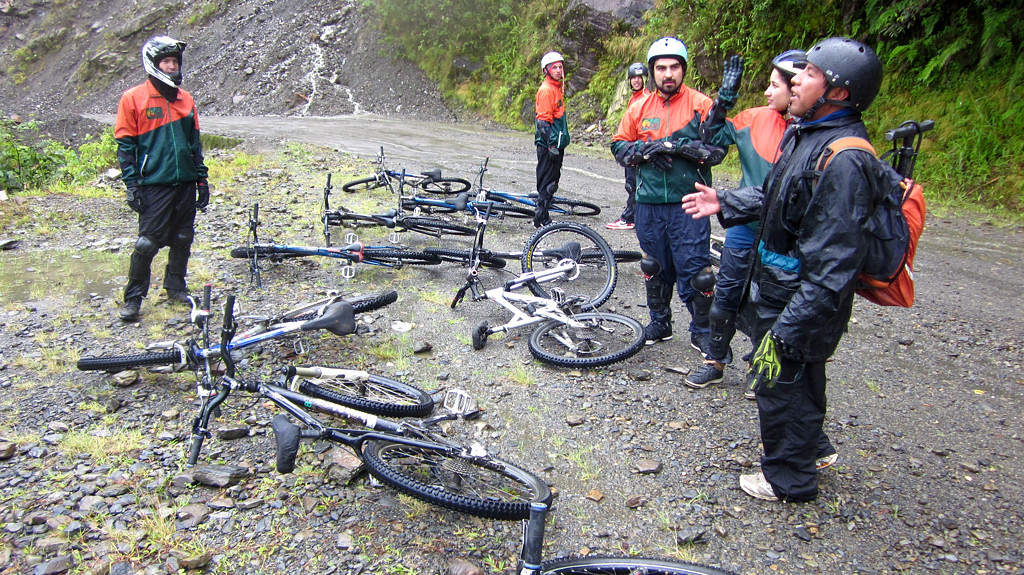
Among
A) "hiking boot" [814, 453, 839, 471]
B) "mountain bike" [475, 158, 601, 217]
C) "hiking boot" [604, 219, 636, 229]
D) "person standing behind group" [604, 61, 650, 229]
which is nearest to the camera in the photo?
"hiking boot" [814, 453, 839, 471]

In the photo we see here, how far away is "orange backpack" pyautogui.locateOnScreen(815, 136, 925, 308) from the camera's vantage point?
281 centimetres

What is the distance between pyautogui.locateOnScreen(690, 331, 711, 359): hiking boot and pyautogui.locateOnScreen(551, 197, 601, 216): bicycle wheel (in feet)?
14.0

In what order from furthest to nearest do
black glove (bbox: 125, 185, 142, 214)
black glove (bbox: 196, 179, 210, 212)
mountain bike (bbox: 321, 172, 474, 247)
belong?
mountain bike (bbox: 321, 172, 474, 247) → black glove (bbox: 196, 179, 210, 212) → black glove (bbox: 125, 185, 142, 214)

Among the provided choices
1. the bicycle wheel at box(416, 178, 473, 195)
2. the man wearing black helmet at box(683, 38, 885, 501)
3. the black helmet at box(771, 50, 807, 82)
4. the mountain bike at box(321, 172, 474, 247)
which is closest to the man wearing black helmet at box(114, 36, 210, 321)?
the mountain bike at box(321, 172, 474, 247)

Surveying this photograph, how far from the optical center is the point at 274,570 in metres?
3.08

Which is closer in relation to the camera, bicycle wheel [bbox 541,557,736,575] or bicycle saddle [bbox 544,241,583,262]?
bicycle wheel [bbox 541,557,736,575]

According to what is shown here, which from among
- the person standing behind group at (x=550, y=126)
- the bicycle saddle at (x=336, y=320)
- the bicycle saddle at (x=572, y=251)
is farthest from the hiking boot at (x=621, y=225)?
the bicycle saddle at (x=336, y=320)

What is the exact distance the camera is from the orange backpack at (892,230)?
2.81 m

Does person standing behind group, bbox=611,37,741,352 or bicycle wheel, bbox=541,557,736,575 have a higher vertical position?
person standing behind group, bbox=611,37,741,352

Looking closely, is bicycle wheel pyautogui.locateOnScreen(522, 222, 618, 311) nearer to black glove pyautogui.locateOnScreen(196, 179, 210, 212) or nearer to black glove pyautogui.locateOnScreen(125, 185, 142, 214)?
black glove pyautogui.locateOnScreen(196, 179, 210, 212)

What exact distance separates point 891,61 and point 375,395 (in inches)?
558

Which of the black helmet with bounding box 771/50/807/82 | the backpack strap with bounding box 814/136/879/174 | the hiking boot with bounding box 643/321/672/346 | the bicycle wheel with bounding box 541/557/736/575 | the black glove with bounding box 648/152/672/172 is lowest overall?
the bicycle wheel with bounding box 541/557/736/575

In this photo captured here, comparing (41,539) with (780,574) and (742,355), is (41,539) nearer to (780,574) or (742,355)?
(780,574)

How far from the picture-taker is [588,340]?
529cm
